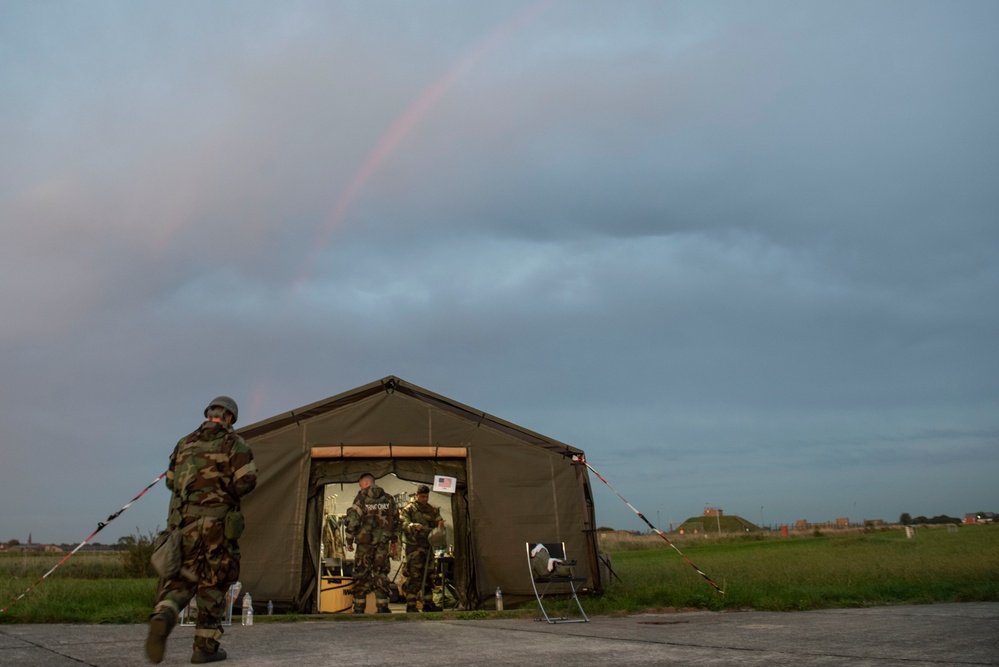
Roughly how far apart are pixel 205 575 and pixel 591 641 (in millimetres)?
2958

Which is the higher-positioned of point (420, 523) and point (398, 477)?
point (398, 477)

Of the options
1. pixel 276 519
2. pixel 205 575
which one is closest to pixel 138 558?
pixel 276 519

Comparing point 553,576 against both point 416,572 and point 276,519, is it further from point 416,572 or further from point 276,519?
point 276,519

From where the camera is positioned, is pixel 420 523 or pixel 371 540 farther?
pixel 420 523

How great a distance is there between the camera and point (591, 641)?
634cm

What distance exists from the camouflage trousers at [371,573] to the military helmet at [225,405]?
553 cm

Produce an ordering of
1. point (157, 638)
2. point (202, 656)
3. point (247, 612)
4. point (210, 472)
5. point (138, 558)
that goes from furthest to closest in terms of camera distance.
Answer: point (138, 558)
point (247, 612)
point (210, 472)
point (202, 656)
point (157, 638)

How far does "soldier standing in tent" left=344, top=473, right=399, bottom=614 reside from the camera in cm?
1104

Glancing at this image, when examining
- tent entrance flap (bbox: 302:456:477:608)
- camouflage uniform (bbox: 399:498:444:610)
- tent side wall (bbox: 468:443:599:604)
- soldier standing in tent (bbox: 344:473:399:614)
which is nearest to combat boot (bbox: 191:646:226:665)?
tent entrance flap (bbox: 302:456:477:608)

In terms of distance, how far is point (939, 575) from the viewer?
435 inches

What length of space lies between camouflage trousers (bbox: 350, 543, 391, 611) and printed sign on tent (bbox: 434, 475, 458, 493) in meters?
1.20

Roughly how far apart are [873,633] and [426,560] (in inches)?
271

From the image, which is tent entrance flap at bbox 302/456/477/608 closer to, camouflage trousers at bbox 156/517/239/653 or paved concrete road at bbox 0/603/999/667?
paved concrete road at bbox 0/603/999/667

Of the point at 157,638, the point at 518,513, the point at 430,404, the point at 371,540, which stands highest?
the point at 430,404
